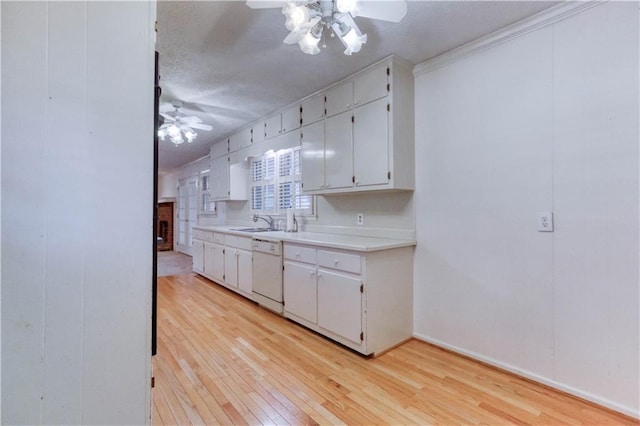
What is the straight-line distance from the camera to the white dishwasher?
3.14 metres

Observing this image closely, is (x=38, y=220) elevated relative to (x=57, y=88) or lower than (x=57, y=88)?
lower

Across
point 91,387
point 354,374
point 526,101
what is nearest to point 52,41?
point 91,387

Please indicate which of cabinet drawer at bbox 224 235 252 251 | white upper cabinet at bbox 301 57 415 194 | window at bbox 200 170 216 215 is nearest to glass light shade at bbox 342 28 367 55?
white upper cabinet at bbox 301 57 415 194

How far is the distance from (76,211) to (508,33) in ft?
8.83

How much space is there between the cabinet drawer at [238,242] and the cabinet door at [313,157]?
39.9 inches

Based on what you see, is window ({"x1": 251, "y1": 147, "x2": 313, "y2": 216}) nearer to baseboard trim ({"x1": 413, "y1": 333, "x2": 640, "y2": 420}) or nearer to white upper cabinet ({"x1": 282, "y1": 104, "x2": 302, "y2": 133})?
white upper cabinet ({"x1": 282, "y1": 104, "x2": 302, "y2": 133})

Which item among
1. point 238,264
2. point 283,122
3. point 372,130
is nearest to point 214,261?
point 238,264

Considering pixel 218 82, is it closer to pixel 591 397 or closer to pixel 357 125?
pixel 357 125

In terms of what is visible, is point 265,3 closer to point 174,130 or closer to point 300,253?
point 300,253

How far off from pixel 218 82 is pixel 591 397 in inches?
148

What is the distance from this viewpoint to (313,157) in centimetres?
324

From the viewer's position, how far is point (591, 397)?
1787 mm

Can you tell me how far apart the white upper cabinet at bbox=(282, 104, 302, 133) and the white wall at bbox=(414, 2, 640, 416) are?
1.45 m

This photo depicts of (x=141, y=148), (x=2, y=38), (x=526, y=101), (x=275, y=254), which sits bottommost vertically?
(x=275, y=254)
